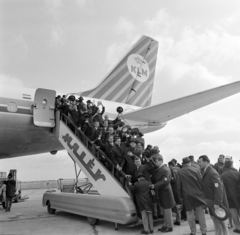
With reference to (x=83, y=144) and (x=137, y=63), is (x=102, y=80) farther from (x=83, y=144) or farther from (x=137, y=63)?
(x=83, y=144)

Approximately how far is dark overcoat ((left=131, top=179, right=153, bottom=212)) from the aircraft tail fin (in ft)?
24.4

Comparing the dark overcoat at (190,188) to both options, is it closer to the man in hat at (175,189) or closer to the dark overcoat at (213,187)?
the dark overcoat at (213,187)

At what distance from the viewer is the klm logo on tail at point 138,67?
13727mm

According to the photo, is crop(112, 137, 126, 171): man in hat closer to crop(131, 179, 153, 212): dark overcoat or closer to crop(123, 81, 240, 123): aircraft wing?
crop(131, 179, 153, 212): dark overcoat

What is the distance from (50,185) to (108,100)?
1659cm

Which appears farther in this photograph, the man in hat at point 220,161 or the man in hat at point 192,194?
the man in hat at point 220,161

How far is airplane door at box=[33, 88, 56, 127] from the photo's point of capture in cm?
851

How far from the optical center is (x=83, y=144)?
22.8 ft

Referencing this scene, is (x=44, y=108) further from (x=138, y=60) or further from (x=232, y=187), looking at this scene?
(x=138, y=60)

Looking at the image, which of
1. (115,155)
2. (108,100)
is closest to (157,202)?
(115,155)

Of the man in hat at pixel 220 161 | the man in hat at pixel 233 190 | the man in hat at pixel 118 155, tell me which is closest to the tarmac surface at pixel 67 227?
the man in hat at pixel 233 190

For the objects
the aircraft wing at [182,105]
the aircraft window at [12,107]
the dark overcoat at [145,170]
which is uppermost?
the aircraft window at [12,107]

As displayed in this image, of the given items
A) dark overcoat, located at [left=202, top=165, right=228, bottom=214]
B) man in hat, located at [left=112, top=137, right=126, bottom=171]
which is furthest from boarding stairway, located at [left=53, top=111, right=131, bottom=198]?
dark overcoat, located at [left=202, top=165, right=228, bottom=214]

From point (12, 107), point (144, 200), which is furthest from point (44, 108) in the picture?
point (144, 200)
